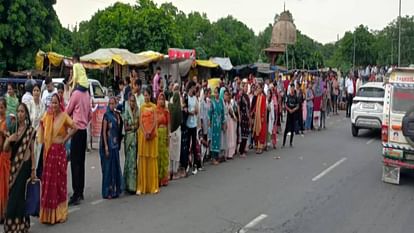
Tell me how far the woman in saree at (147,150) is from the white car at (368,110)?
1040cm

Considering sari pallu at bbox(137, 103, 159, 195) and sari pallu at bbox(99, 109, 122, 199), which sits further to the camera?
sari pallu at bbox(137, 103, 159, 195)

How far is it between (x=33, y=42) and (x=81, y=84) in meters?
22.5

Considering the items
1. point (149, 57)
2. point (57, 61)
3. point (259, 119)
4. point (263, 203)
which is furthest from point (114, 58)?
point (263, 203)

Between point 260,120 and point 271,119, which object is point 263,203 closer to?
point 260,120

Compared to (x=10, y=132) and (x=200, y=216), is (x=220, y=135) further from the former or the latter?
(x=10, y=132)

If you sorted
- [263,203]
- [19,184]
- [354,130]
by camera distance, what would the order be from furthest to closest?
[354,130], [263,203], [19,184]

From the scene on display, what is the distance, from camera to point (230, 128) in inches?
511

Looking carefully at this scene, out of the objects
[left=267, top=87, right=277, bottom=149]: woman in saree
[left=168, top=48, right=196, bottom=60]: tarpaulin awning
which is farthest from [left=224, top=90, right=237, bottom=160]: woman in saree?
[left=168, top=48, right=196, bottom=60]: tarpaulin awning

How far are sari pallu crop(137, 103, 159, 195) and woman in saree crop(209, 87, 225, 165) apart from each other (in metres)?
3.25

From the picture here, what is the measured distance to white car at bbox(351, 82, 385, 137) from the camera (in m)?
17.2

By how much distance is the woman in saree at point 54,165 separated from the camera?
697 centimetres

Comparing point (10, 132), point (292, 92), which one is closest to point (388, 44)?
point (292, 92)

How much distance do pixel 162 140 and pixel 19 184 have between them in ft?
12.0

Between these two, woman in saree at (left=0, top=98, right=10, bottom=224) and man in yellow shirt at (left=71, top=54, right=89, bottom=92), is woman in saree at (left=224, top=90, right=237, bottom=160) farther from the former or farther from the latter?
woman in saree at (left=0, top=98, right=10, bottom=224)
